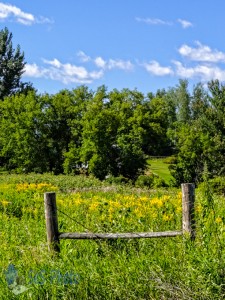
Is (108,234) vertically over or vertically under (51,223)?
under

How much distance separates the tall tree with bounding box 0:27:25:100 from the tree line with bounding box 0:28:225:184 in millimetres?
9308

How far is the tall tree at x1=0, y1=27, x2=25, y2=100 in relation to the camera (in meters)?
50.5

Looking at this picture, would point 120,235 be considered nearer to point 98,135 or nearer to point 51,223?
point 51,223

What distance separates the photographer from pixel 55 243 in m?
6.19

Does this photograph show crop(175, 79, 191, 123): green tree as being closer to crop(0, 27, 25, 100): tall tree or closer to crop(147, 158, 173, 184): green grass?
crop(147, 158, 173, 184): green grass

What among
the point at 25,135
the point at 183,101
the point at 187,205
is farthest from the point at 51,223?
the point at 183,101

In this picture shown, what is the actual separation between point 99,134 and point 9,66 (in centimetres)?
2018

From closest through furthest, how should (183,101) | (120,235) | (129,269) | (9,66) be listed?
(129,269)
(120,235)
(9,66)
(183,101)

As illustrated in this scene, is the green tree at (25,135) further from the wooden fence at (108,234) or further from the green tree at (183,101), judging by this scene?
the green tree at (183,101)

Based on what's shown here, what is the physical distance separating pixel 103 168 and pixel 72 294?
2971cm

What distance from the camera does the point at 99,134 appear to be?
34.6m

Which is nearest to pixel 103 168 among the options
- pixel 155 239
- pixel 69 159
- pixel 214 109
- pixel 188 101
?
pixel 69 159

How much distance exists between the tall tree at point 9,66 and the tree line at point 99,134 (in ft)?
30.5

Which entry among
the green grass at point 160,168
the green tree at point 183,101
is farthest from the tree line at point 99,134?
the green tree at point 183,101
